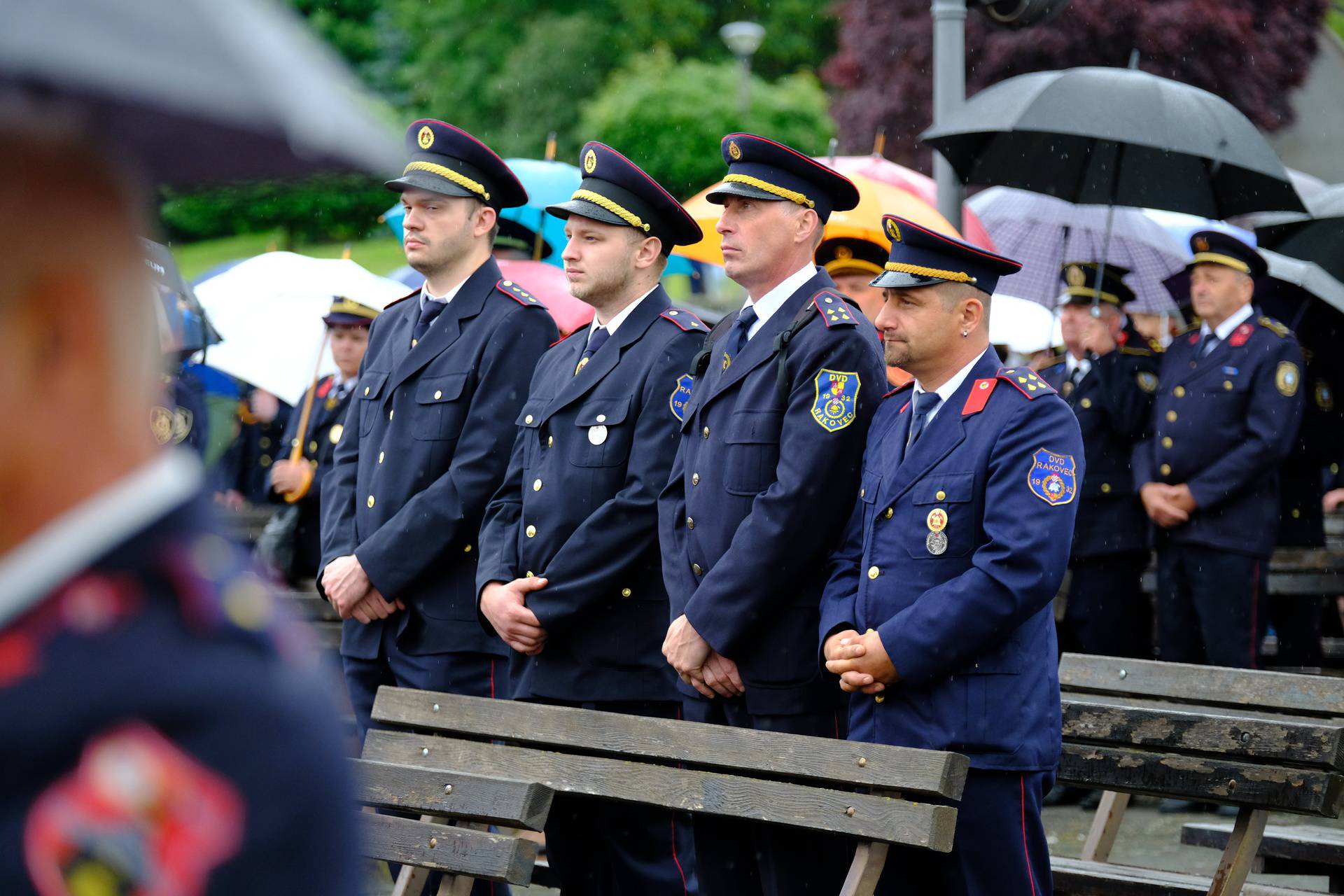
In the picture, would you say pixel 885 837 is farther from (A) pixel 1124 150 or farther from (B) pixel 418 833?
(A) pixel 1124 150

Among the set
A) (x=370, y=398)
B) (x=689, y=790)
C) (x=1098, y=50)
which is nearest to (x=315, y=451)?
(x=370, y=398)

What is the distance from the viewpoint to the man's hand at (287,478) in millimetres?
8258

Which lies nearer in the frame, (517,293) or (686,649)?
(686,649)

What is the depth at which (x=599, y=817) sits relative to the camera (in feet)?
16.3

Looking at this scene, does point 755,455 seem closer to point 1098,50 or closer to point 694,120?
point 1098,50

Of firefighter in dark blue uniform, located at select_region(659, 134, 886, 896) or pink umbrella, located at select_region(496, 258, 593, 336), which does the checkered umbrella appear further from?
firefighter in dark blue uniform, located at select_region(659, 134, 886, 896)

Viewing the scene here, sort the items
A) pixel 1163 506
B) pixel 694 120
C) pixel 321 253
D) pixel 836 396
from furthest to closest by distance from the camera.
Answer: pixel 321 253 < pixel 694 120 < pixel 1163 506 < pixel 836 396

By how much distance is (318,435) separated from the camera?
8.80 m

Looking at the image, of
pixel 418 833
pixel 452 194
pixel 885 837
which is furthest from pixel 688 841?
pixel 452 194

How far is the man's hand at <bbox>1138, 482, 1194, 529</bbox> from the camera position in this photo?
773 cm

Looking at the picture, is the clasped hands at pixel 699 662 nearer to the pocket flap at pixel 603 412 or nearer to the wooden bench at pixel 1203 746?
the pocket flap at pixel 603 412

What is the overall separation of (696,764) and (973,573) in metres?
0.82

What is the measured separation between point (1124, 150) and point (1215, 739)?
4.20 m

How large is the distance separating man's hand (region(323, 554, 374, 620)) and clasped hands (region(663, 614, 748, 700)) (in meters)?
1.18
